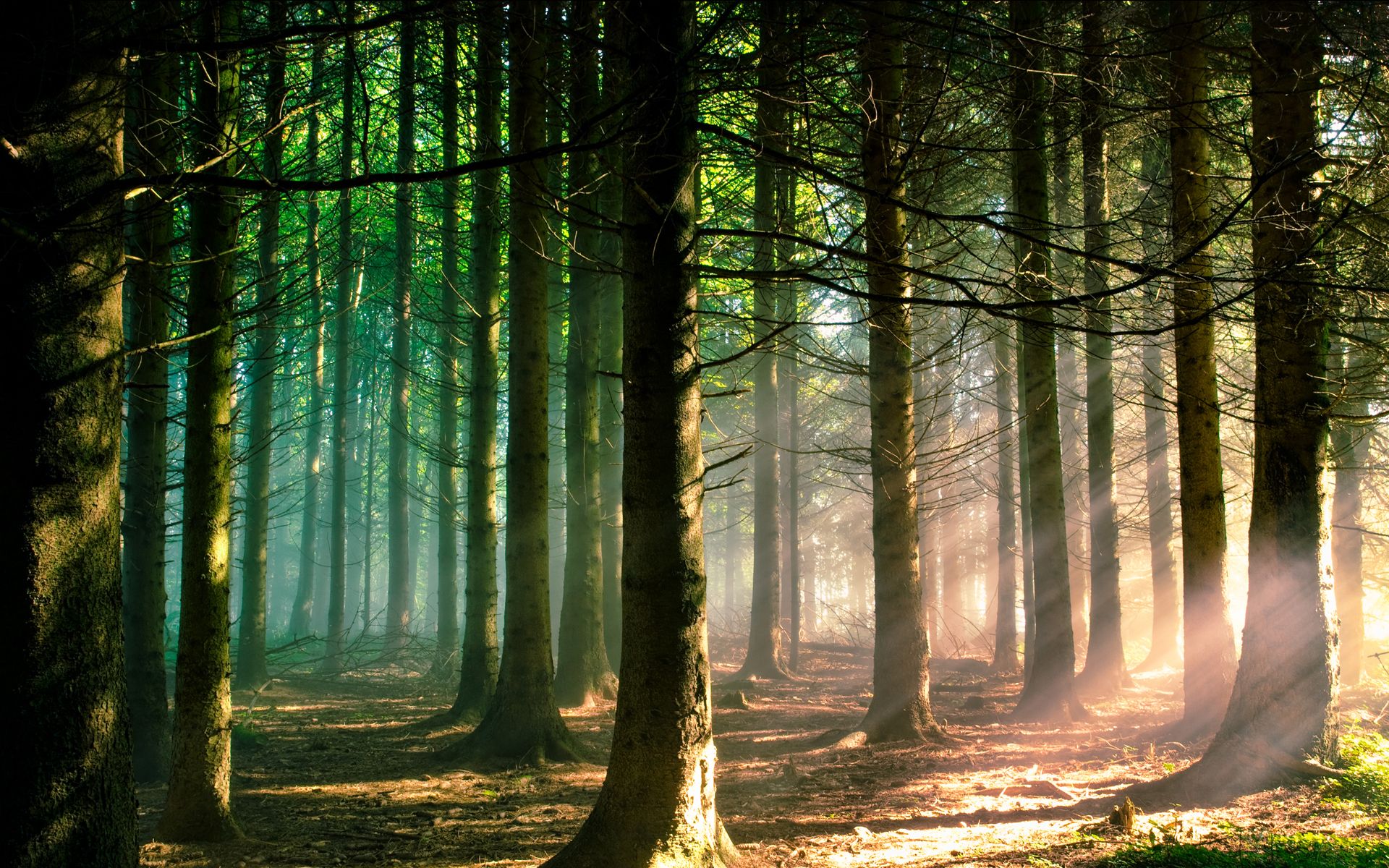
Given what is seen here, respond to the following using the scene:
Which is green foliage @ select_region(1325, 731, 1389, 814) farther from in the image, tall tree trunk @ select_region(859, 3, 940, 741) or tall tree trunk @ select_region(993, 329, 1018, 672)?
tall tree trunk @ select_region(993, 329, 1018, 672)

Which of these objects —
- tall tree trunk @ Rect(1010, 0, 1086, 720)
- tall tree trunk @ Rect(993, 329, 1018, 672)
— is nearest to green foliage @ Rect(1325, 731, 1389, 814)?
tall tree trunk @ Rect(1010, 0, 1086, 720)

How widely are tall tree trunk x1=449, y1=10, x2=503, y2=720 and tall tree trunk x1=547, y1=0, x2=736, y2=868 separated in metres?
5.01

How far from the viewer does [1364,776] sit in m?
6.38

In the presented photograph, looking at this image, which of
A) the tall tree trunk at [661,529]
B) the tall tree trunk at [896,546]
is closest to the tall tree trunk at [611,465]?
the tall tree trunk at [896,546]

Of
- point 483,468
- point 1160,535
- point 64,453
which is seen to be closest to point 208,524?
point 64,453

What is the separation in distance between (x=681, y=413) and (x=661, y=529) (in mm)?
643

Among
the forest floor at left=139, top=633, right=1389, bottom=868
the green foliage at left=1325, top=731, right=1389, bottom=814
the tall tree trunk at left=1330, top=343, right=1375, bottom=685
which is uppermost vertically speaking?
the tall tree trunk at left=1330, top=343, right=1375, bottom=685

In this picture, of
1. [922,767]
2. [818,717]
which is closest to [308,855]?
[922,767]

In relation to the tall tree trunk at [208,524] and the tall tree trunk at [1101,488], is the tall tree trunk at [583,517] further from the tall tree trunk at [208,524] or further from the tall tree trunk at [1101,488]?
the tall tree trunk at [1101,488]

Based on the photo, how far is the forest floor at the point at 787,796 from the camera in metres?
5.36

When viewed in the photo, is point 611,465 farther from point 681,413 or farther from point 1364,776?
point 1364,776

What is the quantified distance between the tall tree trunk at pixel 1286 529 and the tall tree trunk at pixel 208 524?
22.7 feet

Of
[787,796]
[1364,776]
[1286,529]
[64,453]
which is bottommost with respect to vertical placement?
[787,796]

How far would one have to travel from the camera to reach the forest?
3748mm
